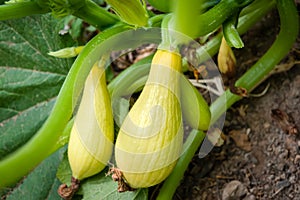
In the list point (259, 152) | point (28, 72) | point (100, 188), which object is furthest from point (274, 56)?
point (28, 72)

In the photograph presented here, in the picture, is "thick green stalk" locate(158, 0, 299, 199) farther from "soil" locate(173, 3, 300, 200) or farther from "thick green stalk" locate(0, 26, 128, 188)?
"thick green stalk" locate(0, 26, 128, 188)

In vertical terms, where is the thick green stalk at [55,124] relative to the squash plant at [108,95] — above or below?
above

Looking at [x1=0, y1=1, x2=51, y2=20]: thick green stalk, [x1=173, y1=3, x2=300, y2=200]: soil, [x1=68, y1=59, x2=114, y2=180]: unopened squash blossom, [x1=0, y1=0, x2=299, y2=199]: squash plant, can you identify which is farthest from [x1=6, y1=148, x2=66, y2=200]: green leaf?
[x1=0, y1=1, x2=51, y2=20]: thick green stalk

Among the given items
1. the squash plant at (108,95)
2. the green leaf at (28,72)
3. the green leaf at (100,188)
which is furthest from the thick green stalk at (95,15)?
the green leaf at (100,188)

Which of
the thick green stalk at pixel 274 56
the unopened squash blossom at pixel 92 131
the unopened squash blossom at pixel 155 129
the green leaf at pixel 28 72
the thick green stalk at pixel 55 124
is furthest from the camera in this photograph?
the green leaf at pixel 28 72

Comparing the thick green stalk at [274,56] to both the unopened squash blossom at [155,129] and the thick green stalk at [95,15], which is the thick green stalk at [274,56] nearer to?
the unopened squash blossom at [155,129]

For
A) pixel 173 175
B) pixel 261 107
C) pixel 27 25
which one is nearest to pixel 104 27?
pixel 27 25

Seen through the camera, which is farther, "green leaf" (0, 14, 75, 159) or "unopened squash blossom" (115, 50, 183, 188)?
"green leaf" (0, 14, 75, 159)

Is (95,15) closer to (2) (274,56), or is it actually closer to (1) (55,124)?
(1) (55,124)
